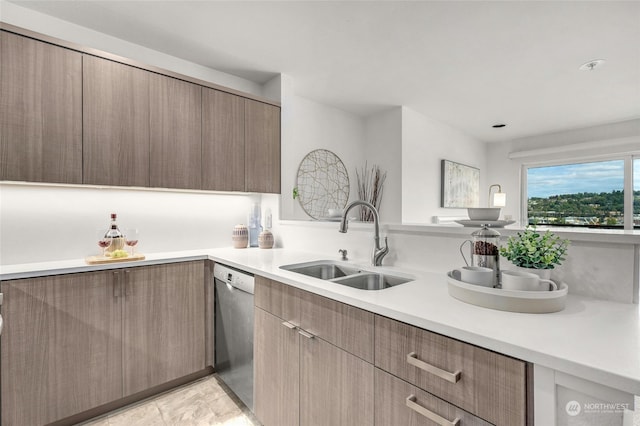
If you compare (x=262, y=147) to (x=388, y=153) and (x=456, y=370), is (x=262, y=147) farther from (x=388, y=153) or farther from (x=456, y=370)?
(x=456, y=370)

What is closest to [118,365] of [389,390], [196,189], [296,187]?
[196,189]

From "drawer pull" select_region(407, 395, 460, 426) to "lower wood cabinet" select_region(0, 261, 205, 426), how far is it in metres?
1.59

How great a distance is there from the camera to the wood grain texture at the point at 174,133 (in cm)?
199

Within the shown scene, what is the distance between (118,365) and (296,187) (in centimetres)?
208

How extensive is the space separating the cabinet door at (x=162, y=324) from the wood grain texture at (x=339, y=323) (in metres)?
1.07

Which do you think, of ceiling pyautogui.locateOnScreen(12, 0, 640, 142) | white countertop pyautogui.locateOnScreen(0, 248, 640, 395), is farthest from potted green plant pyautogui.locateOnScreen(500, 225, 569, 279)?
ceiling pyautogui.locateOnScreen(12, 0, 640, 142)

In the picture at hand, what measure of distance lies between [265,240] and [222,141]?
0.87 metres

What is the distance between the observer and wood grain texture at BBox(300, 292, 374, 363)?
103cm

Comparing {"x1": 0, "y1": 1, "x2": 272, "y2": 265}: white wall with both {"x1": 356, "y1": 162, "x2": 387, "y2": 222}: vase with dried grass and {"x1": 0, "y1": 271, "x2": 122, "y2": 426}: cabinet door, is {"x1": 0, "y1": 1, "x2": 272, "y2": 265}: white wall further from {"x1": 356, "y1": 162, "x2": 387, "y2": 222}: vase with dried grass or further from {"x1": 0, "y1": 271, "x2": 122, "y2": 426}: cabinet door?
{"x1": 356, "y1": 162, "x2": 387, "y2": 222}: vase with dried grass

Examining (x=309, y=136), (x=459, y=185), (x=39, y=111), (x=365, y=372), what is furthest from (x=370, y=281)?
(x=459, y=185)

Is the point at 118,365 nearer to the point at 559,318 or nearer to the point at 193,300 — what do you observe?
the point at 193,300

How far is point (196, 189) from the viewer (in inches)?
85.7

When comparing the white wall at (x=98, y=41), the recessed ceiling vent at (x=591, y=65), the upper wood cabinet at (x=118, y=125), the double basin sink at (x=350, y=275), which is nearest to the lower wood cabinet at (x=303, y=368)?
the double basin sink at (x=350, y=275)

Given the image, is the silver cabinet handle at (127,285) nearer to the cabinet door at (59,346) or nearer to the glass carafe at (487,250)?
the cabinet door at (59,346)
